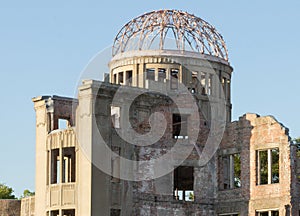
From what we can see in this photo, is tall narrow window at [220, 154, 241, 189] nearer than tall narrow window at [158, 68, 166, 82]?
Yes

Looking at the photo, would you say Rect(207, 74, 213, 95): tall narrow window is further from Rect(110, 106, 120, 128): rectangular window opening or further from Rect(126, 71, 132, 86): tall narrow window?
Rect(110, 106, 120, 128): rectangular window opening

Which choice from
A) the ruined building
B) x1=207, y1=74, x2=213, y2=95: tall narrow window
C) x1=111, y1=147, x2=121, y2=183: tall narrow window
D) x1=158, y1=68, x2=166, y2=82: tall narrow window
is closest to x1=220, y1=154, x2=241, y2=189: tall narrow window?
the ruined building

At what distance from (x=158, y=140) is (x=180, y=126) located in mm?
2303

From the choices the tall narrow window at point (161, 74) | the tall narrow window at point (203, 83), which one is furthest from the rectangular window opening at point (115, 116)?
the tall narrow window at point (203, 83)

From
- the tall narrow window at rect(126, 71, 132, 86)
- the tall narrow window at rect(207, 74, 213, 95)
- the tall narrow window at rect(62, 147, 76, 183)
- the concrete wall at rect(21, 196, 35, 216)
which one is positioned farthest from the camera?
the concrete wall at rect(21, 196, 35, 216)

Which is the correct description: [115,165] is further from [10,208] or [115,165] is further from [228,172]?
[10,208]

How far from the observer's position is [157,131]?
3422 cm

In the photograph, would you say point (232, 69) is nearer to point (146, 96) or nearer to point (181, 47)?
point (181, 47)

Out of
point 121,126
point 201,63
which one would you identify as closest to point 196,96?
point 201,63

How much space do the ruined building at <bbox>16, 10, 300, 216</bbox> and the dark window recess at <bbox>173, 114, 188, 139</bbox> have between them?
0.05 m

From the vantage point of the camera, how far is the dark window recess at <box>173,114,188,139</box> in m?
35.5

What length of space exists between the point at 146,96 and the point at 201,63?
13.0 ft

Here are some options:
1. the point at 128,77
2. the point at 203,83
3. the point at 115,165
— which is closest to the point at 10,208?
the point at 115,165

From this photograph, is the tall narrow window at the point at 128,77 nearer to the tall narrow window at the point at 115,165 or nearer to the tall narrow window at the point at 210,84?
the tall narrow window at the point at 210,84
